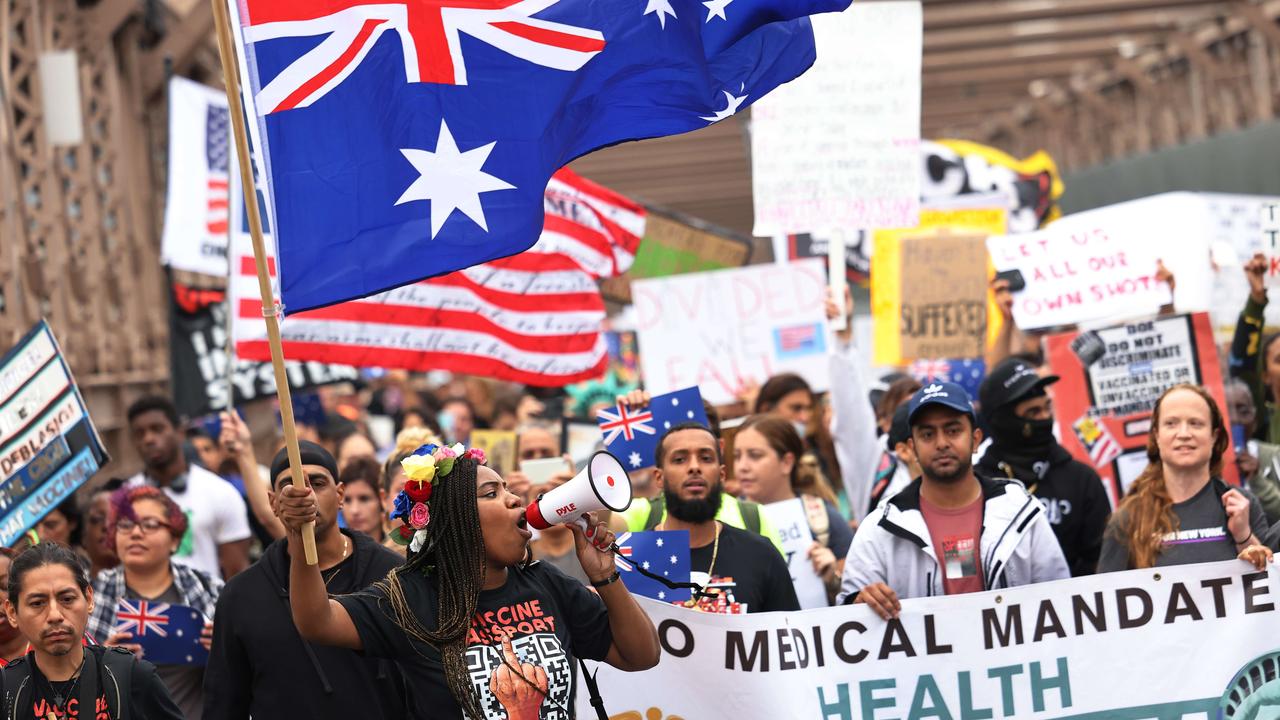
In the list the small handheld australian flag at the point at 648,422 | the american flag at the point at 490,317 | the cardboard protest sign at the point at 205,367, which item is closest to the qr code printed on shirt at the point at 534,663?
the small handheld australian flag at the point at 648,422

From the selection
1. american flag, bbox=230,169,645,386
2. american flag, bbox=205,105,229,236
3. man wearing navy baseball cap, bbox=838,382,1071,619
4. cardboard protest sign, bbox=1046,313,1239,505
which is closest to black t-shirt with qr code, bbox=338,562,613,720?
man wearing navy baseball cap, bbox=838,382,1071,619

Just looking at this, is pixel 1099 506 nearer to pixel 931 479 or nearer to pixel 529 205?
pixel 931 479

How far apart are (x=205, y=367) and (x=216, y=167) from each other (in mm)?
1814

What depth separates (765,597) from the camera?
18.5ft

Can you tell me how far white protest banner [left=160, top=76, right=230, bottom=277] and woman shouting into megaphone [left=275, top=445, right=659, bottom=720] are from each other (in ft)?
22.6

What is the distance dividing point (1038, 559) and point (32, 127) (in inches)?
422

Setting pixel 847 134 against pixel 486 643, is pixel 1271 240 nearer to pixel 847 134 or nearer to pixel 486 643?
pixel 847 134

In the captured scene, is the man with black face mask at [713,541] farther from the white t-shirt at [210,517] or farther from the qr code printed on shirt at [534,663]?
the white t-shirt at [210,517]

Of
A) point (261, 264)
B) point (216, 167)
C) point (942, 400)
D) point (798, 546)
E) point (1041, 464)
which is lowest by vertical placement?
point (798, 546)

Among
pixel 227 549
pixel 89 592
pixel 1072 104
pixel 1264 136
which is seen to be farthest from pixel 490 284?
pixel 1072 104

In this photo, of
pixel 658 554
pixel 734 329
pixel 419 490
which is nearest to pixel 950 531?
pixel 658 554

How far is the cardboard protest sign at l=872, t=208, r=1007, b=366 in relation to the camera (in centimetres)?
975

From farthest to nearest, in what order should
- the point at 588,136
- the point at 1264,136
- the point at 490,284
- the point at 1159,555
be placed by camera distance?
the point at 1264,136 < the point at 490,284 < the point at 1159,555 < the point at 588,136

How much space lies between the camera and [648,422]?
22.1ft
